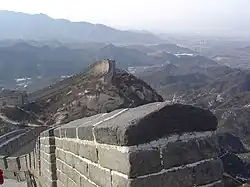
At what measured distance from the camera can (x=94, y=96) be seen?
112 feet

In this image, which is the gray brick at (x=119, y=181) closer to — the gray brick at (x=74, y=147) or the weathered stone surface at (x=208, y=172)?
the weathered stone surface at (x=208, y=172)

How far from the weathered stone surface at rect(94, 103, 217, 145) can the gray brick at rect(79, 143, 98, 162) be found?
1.48ft

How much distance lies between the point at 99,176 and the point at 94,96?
30.5 m

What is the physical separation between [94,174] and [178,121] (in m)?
1.06

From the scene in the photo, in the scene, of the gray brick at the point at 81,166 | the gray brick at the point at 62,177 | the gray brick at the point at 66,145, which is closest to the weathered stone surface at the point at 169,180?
the gray brick at the point at 81,166

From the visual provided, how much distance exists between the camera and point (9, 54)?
17912 cm

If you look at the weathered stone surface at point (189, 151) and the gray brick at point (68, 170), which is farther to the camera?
the gray brick at point (68, 170)

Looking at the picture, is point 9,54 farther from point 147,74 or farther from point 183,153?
point 183,153

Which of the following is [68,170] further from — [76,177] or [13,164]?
[13,164]

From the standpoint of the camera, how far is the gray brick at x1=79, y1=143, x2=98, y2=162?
4041mm

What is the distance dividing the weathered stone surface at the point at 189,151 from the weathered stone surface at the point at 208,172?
0.17 feet

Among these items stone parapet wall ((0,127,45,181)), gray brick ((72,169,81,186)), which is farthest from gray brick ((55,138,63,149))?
stone parapet wall ((0,127,45,181))

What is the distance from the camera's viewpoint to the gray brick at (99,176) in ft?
11.9

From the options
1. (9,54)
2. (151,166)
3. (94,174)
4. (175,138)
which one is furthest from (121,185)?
(9,54)
